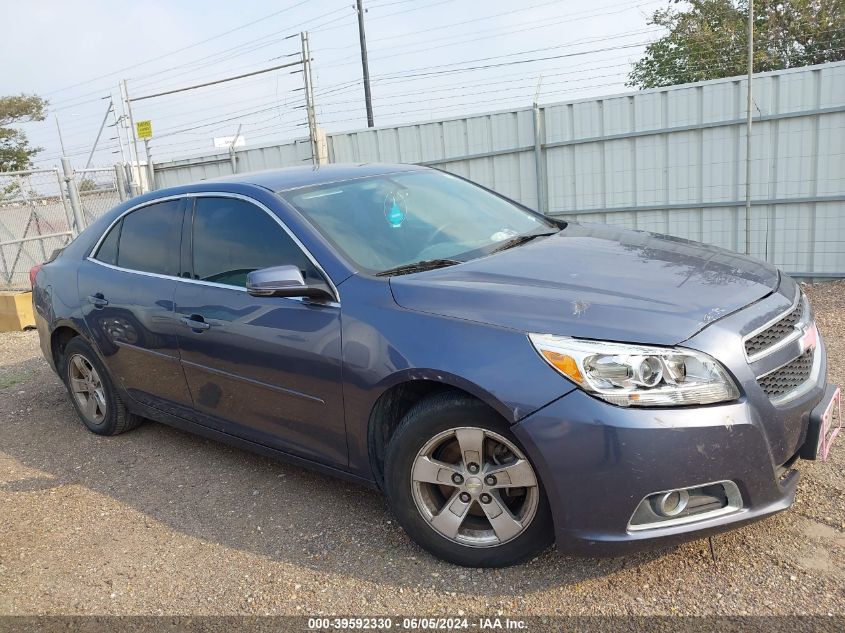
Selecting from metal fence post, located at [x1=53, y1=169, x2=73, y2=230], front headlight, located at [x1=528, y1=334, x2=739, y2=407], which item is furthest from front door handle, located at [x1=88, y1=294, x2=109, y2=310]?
metal fence post, located at [x1=53, y1=169, x2=73, y2=230]

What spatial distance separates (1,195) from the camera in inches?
534

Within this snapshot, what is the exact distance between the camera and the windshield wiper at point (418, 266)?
3.15 meters

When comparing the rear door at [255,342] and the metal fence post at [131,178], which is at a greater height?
the metal fence post at [131,178]

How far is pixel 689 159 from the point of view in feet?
29.3

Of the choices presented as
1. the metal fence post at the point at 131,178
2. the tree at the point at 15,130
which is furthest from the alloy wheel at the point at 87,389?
the tree at the point at 15,130

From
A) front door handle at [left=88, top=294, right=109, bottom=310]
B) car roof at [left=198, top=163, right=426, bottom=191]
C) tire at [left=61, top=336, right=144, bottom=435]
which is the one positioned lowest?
tire at [left=61, top=336, right=144, bottom=435]

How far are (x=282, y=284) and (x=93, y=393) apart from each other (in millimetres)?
2461

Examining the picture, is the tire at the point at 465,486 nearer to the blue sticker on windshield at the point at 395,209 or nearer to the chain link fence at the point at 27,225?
the blue sticker on windshield at the point at 395,209

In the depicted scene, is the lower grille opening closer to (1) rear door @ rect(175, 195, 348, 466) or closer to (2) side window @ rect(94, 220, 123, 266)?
(1) rear door @ rect(175, 195, 348, 466)

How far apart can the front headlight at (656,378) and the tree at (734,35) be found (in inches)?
499

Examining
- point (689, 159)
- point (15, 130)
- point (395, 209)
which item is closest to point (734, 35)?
point (689, 159)

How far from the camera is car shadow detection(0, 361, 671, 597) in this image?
2.85 metres

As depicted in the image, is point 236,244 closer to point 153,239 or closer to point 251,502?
point 153,239

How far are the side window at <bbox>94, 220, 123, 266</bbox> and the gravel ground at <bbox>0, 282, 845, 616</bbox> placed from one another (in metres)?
1.25
